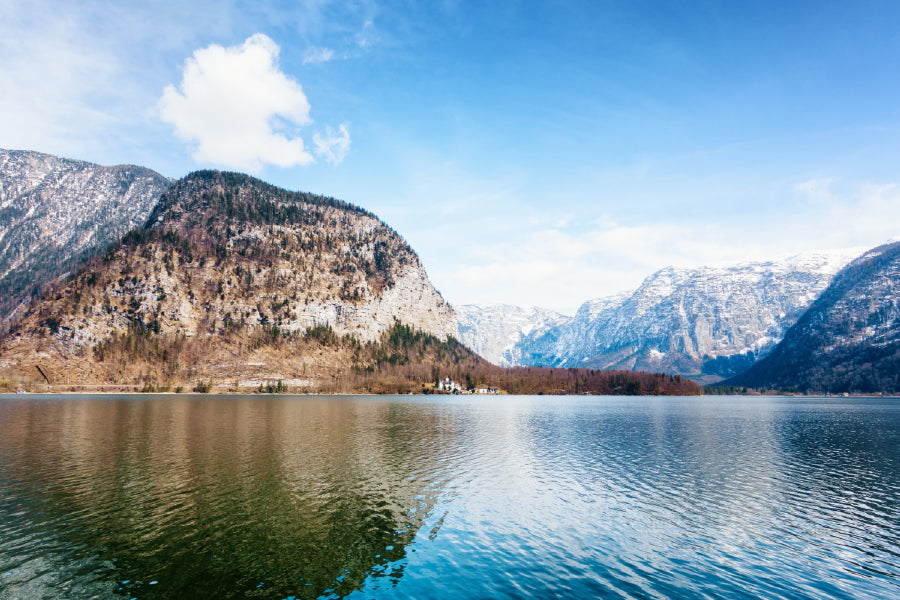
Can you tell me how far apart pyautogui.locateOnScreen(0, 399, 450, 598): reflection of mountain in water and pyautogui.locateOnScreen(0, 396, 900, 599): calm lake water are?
177 mm

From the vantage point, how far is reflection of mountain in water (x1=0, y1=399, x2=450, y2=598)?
939 inches

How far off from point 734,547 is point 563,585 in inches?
555

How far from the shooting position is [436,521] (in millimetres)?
34156

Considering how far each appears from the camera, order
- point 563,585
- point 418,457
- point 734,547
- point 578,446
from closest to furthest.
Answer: point 563,585
point 734,547
point 418,457
point 578,446

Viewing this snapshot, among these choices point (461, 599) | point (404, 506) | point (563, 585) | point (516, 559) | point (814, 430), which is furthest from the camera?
point (814, 430)

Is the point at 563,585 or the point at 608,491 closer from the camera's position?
the point at 563,585

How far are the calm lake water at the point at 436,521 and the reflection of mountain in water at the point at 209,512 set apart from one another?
7.0 inches

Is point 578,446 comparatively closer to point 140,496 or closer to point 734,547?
point 734,547

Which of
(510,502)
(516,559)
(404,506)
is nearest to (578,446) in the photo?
(510,502)

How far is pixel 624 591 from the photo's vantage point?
2309cm

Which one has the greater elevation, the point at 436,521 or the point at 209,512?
the point at 209,512

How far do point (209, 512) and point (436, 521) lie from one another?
57.1 feet

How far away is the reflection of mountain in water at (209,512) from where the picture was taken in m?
23.8

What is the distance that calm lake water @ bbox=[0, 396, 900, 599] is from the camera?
23.9 m
